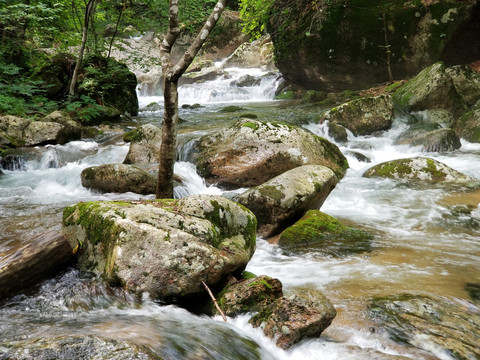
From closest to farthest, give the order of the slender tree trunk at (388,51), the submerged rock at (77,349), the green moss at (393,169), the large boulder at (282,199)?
the submerged rock at (77,349)
the large boulder at (282,199)
the green moss at (393,169)
the slender tree trunk at (388,51)

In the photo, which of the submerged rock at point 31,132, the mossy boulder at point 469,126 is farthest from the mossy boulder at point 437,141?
the submerged rock at point 31,132

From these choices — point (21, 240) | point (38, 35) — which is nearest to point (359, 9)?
point (38, 35)

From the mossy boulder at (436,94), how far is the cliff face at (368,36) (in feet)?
9.59

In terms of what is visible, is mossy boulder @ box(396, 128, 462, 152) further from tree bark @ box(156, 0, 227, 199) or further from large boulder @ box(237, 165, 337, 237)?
tree bark @ box(156, 0, 227, 199)

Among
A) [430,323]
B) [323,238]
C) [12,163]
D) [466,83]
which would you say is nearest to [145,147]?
[12,163]

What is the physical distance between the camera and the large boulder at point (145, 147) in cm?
908

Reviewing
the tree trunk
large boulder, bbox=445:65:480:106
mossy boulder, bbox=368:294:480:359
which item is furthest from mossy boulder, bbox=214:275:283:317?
large boulder, bbox=445:65:480:106

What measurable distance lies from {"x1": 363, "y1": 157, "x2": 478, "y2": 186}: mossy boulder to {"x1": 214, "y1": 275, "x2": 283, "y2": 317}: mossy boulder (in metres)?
5.92

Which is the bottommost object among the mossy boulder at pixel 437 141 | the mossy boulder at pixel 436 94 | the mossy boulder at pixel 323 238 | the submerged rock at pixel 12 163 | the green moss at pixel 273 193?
the mossy boulder at pixel 323 238

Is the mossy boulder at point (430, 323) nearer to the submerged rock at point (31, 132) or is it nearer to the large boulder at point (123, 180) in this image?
the large boulder at point (123, 180)

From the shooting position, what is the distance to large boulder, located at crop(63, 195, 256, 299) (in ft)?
10.4

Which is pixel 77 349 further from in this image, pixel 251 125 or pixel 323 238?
pixel 251 125

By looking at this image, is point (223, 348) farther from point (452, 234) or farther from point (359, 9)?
point (359, 9)

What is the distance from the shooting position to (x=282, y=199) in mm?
5465
